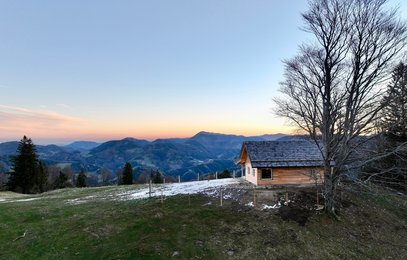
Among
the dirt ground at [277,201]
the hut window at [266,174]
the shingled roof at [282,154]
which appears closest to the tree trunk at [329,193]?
the dirt ground at [277,201]

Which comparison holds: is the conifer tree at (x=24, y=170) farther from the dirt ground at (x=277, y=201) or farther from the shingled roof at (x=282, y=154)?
Answer: the shingled roof at (x=282, y=154)

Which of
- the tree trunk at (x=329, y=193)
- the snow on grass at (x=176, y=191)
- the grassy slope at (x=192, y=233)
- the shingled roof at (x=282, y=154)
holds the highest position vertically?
the shingled roof at (x=282, y=154)

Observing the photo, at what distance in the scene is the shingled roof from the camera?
109ft

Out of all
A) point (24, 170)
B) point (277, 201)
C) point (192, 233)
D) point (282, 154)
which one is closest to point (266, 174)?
point (282, 154)

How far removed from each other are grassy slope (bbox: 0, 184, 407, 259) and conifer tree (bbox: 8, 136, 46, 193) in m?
37.7

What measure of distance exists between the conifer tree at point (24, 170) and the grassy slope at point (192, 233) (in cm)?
3768

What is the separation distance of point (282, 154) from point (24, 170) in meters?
54.8

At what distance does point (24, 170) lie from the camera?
60031mm

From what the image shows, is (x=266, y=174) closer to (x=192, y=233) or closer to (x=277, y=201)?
(x=277, y=201)

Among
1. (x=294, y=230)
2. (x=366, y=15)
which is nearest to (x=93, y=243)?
(x=294, y=230)

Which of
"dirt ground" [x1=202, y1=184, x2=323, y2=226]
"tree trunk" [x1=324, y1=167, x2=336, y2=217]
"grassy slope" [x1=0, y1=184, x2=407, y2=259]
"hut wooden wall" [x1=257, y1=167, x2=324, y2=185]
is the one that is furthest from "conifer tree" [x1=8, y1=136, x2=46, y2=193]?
"tree trunk" [x1=324, y1=167, x2=336, y2=217]

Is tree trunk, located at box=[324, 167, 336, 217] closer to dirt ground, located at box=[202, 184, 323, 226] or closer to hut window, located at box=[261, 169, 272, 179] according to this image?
dirt ground, located at box=[202, 184, 323, 226]

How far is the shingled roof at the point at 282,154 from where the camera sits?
33.2m

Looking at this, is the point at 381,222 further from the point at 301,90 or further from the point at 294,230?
→ the point at 301,90
